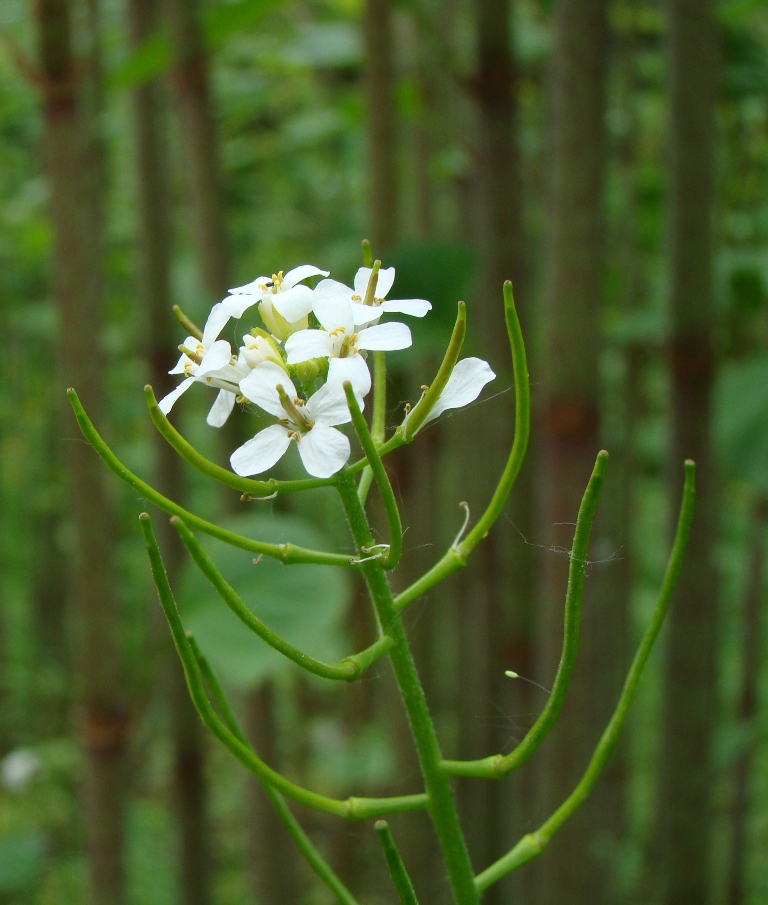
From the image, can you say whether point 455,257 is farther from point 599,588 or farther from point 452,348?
point 452,348

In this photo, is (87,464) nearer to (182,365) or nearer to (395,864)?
(182,365)

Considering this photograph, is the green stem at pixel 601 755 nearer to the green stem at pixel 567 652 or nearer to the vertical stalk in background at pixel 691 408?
the green stem at pixel 567 652

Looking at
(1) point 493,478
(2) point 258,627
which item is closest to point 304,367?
(2) point 258,627

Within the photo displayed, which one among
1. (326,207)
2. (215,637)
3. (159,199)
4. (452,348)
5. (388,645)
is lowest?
(215,637)

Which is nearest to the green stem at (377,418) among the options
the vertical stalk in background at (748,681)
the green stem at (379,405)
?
the green stem at (379,405)

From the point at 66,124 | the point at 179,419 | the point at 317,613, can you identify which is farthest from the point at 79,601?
the point at 179,419

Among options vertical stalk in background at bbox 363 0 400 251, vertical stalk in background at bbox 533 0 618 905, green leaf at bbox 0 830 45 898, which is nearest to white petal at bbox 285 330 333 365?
vertical stalk in background at bbox 533 0 618 905

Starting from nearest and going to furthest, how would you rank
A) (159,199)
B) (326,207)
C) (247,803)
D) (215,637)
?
(215,637) → (159,199) → (247,803) → (326,207)
